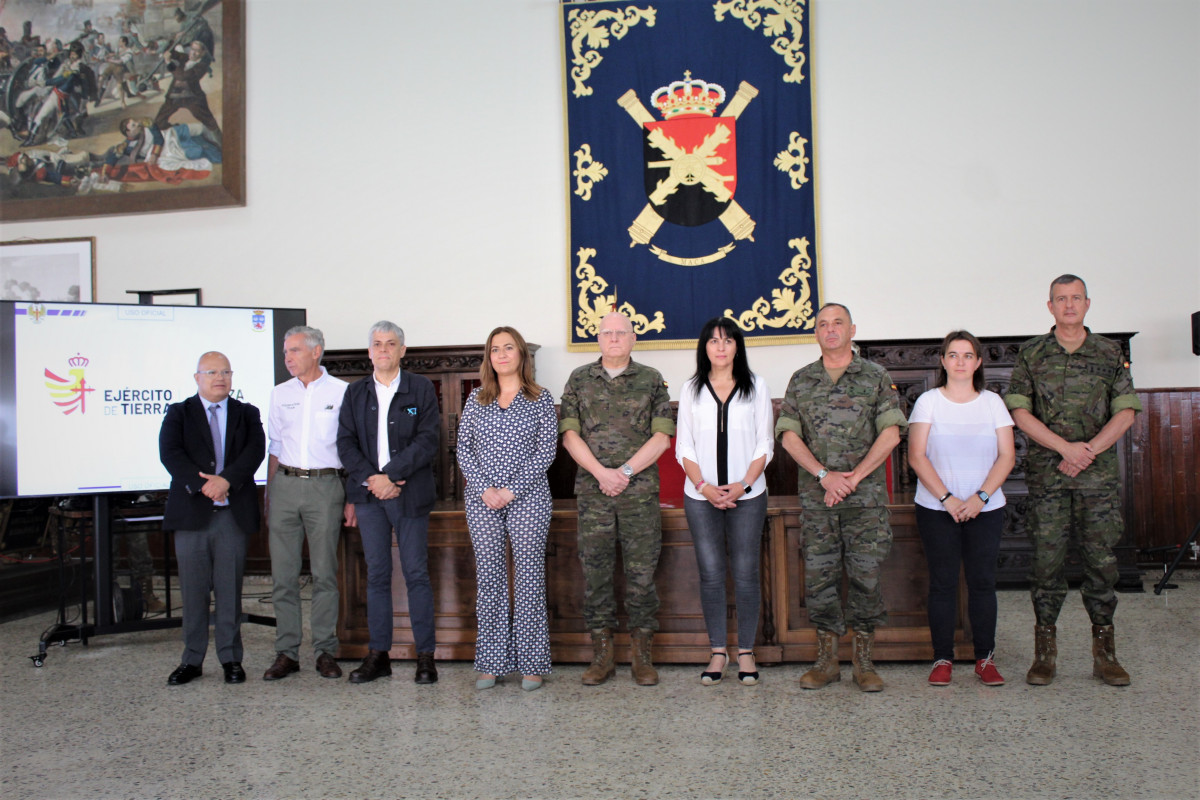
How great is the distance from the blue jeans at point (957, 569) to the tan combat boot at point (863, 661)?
0.29 m

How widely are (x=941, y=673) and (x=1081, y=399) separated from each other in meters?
1.18

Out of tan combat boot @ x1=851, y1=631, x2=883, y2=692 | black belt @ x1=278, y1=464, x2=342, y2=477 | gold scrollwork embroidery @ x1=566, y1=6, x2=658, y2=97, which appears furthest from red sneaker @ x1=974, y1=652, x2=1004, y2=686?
gold scrollwork embroidery @ x1=566, y1=6, x2=658, y2=97

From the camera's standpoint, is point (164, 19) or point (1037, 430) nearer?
point (1037, 430)

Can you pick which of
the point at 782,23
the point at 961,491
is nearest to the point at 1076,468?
the point at 961,491

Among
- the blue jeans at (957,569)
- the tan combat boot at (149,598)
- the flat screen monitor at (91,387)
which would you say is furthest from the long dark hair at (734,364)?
the tan combat boot at (149,598)

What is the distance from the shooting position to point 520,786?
2.25m

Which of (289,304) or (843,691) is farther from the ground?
(289,304)

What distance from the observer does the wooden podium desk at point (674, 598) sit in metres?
3.41

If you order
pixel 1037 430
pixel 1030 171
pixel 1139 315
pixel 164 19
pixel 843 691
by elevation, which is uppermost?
pixel 164 19

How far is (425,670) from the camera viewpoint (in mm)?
3277

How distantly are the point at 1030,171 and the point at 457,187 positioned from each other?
406 cm

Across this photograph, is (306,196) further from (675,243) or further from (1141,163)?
(1141,163)

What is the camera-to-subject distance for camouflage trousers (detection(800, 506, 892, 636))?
3039mm

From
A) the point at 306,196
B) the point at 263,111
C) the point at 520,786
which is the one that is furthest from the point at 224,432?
the point at 263,111
